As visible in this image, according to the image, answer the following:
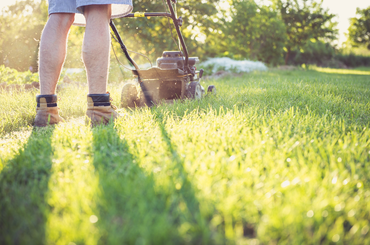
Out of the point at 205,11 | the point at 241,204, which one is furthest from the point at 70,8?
the point at 205,11

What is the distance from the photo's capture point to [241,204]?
81 cm

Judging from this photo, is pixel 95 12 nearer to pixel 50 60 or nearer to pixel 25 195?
pixel 50 60

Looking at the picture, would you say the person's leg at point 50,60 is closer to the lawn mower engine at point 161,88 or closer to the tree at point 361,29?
the lawn mower engine at point 161,88

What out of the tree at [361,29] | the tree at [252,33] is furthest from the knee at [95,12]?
the tree at [361,29]

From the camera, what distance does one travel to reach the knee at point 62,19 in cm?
190

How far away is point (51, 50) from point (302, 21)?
81.7 ft

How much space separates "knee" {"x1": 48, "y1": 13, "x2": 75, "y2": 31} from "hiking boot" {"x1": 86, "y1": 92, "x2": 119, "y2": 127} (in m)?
0.56

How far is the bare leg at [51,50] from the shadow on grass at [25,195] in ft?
2.34

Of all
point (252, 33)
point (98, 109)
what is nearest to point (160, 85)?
point (98, 109)

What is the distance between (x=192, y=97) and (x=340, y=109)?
1.39m

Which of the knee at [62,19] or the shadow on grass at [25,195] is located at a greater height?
the knee at [62,19]

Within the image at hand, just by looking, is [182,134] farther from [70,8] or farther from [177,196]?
[70,8]

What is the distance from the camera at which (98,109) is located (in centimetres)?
190

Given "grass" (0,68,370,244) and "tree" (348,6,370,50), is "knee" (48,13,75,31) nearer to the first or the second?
"grass" (0,68,370,244)
